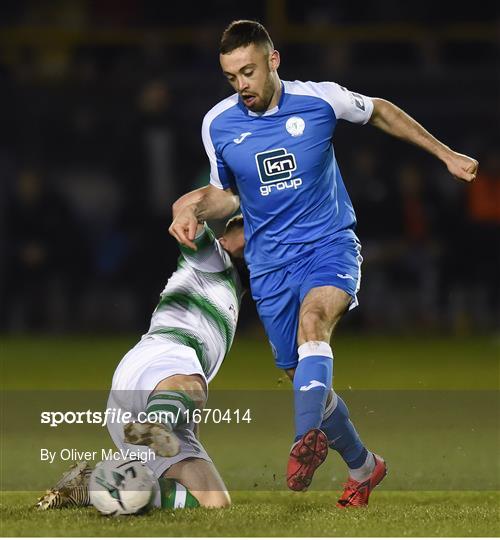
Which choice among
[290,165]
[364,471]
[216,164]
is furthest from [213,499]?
[216,164]

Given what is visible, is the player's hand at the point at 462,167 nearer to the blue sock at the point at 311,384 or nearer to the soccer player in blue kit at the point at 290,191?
the soccer player in blue kit at the point at 290,191

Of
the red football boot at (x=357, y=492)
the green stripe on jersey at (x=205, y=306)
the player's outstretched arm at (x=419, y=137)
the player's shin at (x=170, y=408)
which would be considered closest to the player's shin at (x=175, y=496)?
the player's shin at (x=170, y=408)

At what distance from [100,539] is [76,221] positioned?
10686 millimetres

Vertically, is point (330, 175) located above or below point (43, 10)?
below

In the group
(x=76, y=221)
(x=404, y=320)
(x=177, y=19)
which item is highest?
(x=177, y=19)

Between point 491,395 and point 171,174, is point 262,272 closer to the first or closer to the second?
point 491,395

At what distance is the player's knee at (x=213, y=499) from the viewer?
6.26 metres

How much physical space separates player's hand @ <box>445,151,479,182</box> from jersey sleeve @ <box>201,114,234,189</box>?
3.89 ft

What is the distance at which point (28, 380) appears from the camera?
37.7 feet

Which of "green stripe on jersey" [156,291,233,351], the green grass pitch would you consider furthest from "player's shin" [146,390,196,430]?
"green stripe on jersey" [156,291,233,351]

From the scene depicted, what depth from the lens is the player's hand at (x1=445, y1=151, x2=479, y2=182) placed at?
6621 mm

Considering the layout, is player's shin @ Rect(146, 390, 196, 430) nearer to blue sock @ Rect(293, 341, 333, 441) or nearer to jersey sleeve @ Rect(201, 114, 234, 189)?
blue sock @ Rect(293, 341, 333, 441)

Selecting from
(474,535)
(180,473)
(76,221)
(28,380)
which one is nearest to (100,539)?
(180,473)

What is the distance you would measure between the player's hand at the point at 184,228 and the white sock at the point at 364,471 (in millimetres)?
1352
